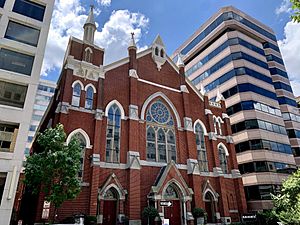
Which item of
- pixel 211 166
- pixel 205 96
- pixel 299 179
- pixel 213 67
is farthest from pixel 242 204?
pixel 213 67

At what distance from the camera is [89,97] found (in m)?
20.8

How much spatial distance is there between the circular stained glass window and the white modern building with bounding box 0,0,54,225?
11.6 metres

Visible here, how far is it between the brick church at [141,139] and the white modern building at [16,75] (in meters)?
3.11

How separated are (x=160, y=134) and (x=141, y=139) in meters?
2.52

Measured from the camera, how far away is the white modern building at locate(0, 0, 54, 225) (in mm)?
13945

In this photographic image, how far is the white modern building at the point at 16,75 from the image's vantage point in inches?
549

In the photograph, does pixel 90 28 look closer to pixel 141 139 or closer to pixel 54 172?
pixel 141 139

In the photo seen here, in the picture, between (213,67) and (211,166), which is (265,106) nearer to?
(213,67)

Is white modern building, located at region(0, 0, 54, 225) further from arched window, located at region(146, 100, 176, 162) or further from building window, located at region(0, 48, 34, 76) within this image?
arched window, located at region(146, 100, 176, 162)

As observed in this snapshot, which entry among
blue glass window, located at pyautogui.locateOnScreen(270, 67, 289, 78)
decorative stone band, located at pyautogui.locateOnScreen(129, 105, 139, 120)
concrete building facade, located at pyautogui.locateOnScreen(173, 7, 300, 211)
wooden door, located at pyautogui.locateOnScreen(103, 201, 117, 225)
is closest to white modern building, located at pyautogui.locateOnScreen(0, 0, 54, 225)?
wooden door, located at pyautogui.locateOnScreen(103, 201, 117, 225)

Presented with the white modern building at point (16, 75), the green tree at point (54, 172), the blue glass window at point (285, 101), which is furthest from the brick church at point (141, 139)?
the blue glass window at point (285, 101)

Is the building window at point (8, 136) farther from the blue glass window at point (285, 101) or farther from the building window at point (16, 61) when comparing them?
the blue glass window at point (285, 101)

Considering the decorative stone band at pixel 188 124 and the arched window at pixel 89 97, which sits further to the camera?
the decorative stone band at pixel 188 124

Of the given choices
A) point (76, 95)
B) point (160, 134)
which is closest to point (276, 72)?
point (160, 134)
